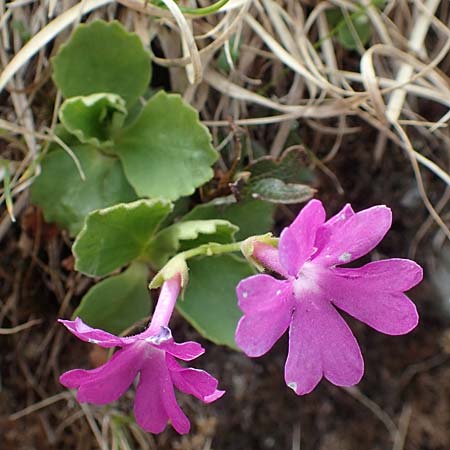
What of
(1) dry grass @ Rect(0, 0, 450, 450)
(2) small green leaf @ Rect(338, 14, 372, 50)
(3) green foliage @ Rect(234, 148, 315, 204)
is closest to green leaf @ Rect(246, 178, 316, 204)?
(3) green foliage @ Rect(234, 148, 315, 204)

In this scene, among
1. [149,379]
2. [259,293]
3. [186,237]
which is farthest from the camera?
[186,237]

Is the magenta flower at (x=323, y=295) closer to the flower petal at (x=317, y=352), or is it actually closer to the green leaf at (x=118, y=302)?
the flower petal at (x=317, y=352)

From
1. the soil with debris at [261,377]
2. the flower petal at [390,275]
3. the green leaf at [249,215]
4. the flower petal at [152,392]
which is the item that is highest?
the flower petal at [390,275]

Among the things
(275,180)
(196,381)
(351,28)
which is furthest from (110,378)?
(351,28)

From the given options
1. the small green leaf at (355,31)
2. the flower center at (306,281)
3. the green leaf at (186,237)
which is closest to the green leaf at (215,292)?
the green leaf at (186,237)

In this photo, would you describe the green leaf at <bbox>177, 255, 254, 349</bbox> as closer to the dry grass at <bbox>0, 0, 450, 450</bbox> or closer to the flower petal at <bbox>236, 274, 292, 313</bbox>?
the dry grass at <bbox>0, 0, 450, 450</bbox>

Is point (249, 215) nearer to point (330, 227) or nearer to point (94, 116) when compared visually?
point (94, 116)

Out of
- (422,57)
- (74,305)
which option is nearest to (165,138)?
(74,305)

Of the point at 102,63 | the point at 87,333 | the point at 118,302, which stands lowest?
the point at 118,302
